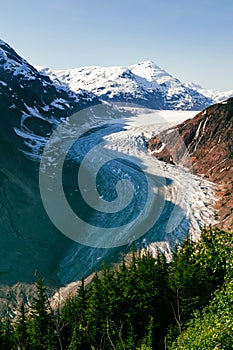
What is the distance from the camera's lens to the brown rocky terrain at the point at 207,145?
55.6 metres

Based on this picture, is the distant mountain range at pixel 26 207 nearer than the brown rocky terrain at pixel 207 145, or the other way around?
the distant mountain range at pixel 26 207

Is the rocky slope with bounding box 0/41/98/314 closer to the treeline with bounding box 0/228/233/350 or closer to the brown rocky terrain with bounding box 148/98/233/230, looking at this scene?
the treeline with bounding box 0/228/233/350

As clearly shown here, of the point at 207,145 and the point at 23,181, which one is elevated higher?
the point at 23,181

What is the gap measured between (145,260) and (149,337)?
5.62 metres

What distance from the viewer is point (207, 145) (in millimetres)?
61250

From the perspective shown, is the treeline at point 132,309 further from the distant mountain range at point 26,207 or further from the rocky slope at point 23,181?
the rocky slope at point 23,181

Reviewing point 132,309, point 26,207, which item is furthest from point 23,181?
point 132,309

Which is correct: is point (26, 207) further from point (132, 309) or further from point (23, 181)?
point (132, 309)

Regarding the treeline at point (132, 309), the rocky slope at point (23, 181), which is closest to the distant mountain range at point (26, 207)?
the rocky slope at point (23, 181)

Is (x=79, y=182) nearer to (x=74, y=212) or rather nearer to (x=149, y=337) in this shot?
(x=74, y=212)

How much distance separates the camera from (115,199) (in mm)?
49688

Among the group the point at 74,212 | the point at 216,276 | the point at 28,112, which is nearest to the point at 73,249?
the point at 74,212

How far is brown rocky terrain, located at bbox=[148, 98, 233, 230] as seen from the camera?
182 ft

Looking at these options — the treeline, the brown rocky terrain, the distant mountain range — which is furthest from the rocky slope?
the brown rocky terrain
